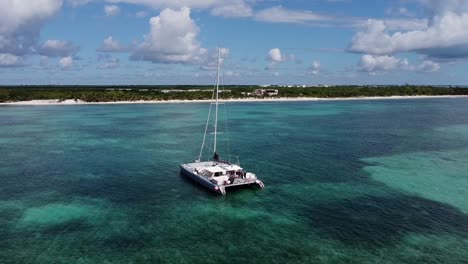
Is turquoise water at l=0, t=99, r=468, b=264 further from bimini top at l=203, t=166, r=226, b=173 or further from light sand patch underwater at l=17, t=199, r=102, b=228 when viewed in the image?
bimini top at l=203, t=166, r=226, b=173

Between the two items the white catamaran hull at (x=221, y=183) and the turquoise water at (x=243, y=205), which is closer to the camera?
the turquoise water at (x=243, y=205)

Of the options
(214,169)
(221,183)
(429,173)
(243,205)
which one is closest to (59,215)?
(221,183)

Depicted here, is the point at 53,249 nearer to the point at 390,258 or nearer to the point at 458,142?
the point at 390,258

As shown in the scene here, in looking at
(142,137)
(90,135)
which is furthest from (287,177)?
(90,135)

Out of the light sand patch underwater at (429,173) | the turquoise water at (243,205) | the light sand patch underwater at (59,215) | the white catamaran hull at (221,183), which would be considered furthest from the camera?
the light sand patch underwater at (429,173)

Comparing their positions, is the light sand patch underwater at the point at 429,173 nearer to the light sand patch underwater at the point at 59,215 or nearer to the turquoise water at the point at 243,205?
the turquoise water at the point at 243,205

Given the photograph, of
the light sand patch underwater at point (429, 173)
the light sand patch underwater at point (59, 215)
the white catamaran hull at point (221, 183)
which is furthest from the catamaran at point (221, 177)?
the light sand patch underwater at point (429, 173)

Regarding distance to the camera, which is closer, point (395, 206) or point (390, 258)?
point (390, 258)

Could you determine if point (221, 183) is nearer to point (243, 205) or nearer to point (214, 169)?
point (214, 169)
